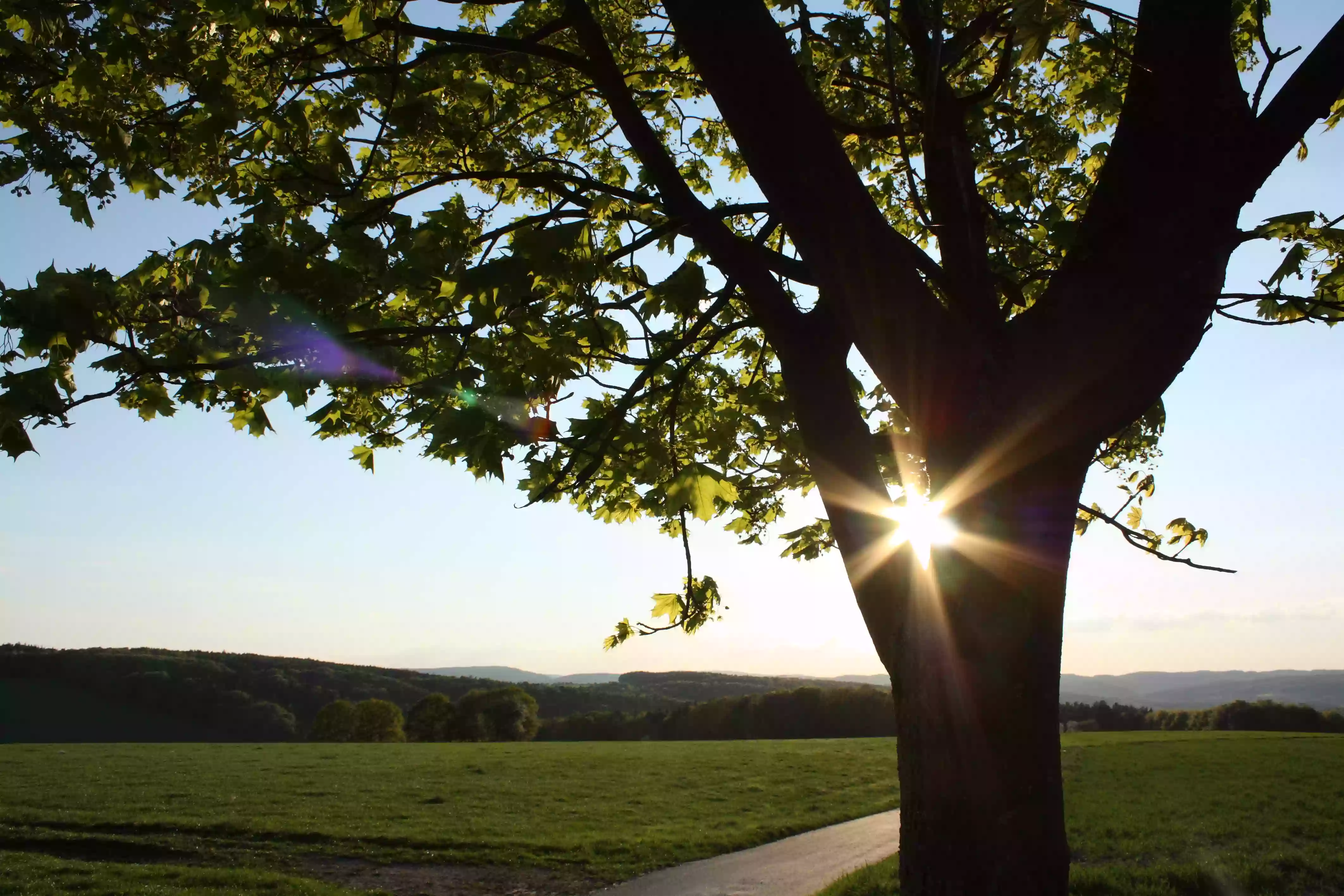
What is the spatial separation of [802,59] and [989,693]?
15.7 ft

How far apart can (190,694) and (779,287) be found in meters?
97.5

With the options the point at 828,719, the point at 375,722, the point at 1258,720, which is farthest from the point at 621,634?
the point at 1258,720

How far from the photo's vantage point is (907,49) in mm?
6711

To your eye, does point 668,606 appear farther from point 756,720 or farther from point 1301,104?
point 756,720

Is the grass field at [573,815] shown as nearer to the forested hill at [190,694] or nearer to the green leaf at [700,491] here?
the green leaf at [700,491]

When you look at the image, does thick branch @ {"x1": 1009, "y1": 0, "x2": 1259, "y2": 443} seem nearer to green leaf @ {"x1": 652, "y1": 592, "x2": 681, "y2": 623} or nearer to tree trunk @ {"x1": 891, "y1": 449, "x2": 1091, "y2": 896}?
tree trunk @ {"x1": 891, "y1": 449, "x2": 1091, "y2": 896}

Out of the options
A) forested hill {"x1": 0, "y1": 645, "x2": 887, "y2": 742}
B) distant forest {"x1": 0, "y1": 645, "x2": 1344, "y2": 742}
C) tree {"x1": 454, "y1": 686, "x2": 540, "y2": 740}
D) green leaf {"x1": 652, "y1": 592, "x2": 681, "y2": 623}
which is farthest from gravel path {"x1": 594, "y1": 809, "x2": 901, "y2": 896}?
tree {"x1": 454, "y1": 686, "x2": 540, "y2": 740}

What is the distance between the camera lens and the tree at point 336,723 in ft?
243

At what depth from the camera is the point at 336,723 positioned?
246ft

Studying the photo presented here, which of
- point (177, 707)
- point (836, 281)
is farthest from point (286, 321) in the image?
point (177, 707)

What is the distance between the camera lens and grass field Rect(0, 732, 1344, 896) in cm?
1215

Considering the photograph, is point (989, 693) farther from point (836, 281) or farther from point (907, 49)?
point (907, 49)

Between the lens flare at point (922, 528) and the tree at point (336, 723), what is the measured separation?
79360mm

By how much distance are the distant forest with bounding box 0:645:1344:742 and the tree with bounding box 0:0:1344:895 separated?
60.7 m
